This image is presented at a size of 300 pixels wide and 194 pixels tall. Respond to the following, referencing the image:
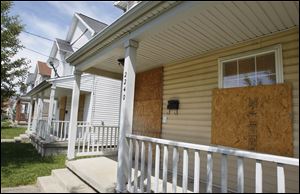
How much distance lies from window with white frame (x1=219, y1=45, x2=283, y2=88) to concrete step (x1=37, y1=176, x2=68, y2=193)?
3.84 m

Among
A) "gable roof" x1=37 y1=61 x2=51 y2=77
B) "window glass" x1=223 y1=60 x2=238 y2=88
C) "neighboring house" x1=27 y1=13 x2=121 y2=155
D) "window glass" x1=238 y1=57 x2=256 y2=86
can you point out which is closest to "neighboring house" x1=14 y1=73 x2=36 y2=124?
"gable roof" x1=37 y1=61 x2=51 y2=77

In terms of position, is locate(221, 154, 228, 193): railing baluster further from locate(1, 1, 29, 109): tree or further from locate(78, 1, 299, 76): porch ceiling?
locate(1, 1, 29, 109): tree

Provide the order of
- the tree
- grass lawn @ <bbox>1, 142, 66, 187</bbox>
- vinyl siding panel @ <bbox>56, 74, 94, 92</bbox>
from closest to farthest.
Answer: grass lawn @ <bbox>1, 142, 66, 187</bbox>, the tree, vinyl siding panel @ <bbox>56, 74, 94, 92</bbox>

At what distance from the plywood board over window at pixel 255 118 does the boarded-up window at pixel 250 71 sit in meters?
0.16

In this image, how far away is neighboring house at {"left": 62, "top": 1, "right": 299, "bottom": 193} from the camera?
3.27 meters

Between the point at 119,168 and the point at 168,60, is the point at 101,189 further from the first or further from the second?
the point at 168,60

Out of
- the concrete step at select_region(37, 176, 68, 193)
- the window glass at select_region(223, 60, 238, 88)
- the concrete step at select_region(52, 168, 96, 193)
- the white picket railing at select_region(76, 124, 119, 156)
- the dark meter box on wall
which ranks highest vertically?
the window glass at select_region(223, 60, 238, 88)

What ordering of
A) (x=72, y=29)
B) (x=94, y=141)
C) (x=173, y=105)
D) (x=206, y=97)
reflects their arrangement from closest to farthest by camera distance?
(x=206, y=97) → (x=173, y=105) → (x=94, y=141) → (x=72, y=29)

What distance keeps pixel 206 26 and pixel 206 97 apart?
5.89 ft

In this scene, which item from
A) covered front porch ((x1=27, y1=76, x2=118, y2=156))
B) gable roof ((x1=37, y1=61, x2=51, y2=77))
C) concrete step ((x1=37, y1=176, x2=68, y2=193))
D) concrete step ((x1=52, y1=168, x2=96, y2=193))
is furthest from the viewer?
gable roof ((x1=37, y1=61, x2=51, y2=77))

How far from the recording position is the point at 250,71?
452 centimetres

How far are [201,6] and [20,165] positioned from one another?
6606 mm

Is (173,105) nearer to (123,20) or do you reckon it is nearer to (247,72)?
(247,72)

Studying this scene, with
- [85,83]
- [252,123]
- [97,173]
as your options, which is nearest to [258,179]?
[252,123]
